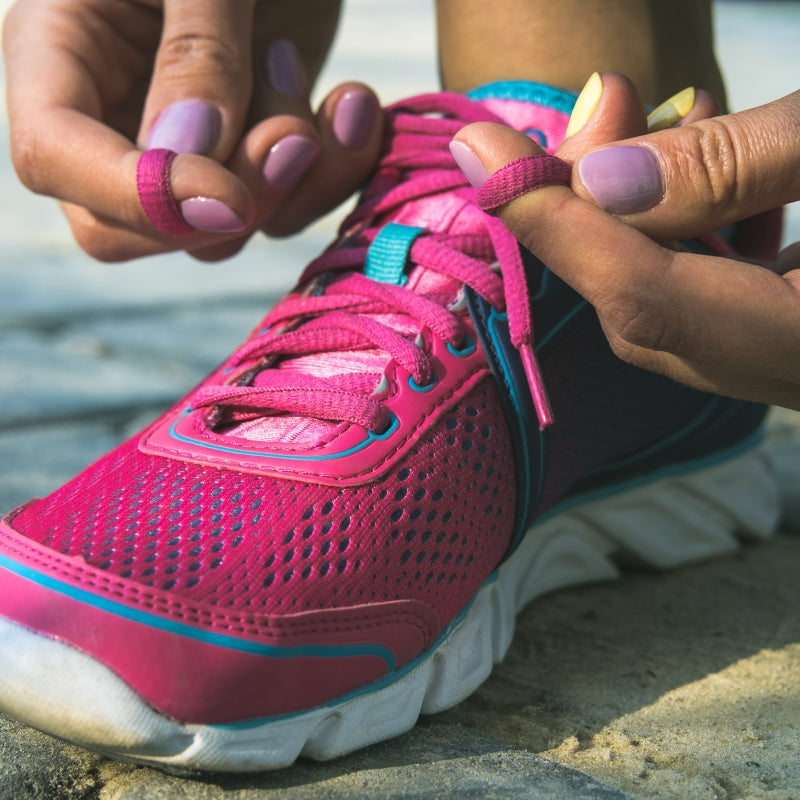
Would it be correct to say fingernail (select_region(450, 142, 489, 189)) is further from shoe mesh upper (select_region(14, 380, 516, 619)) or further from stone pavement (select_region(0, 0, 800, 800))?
stone pavement (select_region(0, 0, 800, 800))

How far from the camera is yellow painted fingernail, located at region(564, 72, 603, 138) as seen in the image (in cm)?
81

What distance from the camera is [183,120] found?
114 centimetres

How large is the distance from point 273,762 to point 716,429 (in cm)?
76

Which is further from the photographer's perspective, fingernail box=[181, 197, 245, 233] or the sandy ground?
fingernail box=[181, 197, 245, 233]

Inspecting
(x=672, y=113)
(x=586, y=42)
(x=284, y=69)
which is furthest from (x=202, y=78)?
(x=672, y=113)

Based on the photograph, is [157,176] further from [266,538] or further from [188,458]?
[266,538]

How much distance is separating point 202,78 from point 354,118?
0.18 m

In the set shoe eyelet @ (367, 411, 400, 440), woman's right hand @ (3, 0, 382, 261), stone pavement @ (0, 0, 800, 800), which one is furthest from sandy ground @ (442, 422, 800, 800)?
woman's right hand @ (3, 0, 382, 261)

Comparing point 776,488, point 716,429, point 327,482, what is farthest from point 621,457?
point 327,482

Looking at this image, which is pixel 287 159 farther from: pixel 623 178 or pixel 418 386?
pixel 623 178

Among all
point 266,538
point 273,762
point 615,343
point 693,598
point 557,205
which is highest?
point 557,205

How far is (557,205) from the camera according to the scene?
0.76m

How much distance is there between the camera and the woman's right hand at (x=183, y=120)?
113cm

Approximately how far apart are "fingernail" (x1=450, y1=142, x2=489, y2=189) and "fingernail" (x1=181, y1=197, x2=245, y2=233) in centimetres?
33
